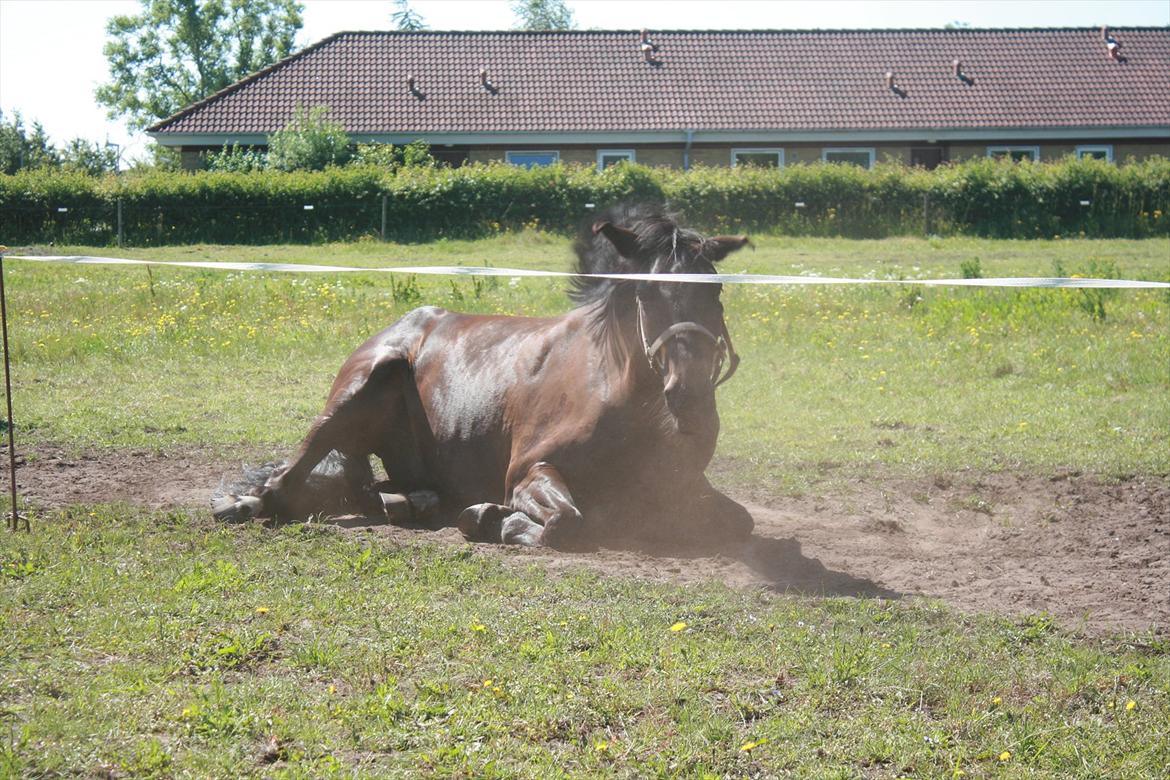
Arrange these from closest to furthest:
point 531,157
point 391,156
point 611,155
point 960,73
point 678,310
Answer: point 678,310
point 391,156
point 611,155
point 531,157
point 960,73

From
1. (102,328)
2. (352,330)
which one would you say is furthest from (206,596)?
(102,328)

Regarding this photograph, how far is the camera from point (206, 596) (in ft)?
17.9

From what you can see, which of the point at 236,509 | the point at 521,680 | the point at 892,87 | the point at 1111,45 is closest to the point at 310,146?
the point at 892,87

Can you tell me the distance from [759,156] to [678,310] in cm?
3097

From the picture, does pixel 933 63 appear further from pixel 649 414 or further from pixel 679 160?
pixel 649 414

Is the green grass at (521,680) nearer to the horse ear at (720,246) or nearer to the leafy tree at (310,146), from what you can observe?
the horse ear at (720,246)

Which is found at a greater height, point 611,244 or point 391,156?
point 391,156

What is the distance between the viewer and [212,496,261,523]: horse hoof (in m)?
7.27

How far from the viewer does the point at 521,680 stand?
4.45m

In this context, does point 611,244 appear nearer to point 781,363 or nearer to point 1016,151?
point 781,363

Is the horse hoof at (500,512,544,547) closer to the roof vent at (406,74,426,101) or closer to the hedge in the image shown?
the hedge

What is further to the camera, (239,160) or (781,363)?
(239,160)

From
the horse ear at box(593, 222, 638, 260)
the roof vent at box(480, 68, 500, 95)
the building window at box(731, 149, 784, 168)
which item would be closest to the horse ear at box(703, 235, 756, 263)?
the horse ear at box(593, 222, 638, 260)

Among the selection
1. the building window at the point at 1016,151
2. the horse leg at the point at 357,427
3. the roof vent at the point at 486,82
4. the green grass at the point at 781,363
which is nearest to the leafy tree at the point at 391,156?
the roof vent at the point at 486,82
